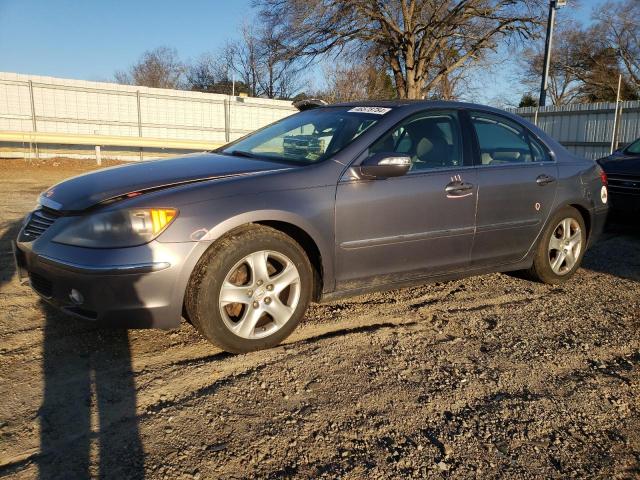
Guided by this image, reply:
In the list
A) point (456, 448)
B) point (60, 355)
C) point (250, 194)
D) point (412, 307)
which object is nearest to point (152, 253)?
point (250, 194)

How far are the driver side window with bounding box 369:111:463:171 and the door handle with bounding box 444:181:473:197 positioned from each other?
17 cm

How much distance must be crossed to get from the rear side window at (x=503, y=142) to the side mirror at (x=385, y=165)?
3.43ft

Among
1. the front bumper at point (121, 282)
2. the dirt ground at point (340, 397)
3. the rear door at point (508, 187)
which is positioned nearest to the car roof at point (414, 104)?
the rear door at point (508, 187)

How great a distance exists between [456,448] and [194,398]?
1.29 m

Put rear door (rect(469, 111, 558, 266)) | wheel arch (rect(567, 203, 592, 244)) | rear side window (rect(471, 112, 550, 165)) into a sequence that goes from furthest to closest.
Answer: wheel arch (rect(567, 203, 592, 244)) → rear side window (rect(471, 112, 550, 165)) → rear door (rect(469, 111, 558, 266))

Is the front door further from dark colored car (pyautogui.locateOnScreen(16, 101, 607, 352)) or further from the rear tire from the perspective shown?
the rear tire

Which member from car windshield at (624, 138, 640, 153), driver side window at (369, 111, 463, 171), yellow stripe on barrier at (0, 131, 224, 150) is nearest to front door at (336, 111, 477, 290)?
driver side window at (369, 111, 463, 171)

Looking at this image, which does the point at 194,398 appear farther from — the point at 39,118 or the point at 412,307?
the point at 39,118

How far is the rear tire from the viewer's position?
4699 millimetres

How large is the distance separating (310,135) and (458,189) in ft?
3.85

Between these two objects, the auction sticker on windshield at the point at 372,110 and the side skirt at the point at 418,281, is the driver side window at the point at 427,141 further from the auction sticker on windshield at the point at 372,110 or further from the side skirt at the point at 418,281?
the side skirt at the point at 418,281

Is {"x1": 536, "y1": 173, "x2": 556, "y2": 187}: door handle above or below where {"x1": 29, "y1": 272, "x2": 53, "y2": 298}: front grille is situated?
above

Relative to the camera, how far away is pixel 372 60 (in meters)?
23.7

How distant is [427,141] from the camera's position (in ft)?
13.3
